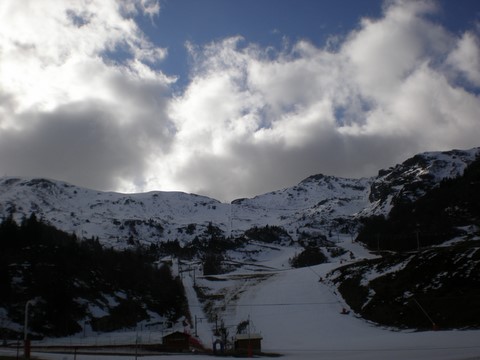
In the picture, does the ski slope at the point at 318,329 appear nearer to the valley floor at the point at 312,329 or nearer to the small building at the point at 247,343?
the valley floor at the point at 312,329

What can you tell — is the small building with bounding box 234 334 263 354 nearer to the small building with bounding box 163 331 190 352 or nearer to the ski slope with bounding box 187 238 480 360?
the ski slope with bounding box 187 238 480 360

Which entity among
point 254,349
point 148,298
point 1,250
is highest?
point 1,250

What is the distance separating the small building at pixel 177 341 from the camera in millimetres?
61828

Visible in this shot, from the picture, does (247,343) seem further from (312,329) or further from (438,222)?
(438,222)

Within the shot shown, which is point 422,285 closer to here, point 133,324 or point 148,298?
point 133,324

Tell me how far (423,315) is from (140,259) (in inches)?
3864

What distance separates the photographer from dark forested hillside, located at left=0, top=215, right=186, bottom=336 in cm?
8331

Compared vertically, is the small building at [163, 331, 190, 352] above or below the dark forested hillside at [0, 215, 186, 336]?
below

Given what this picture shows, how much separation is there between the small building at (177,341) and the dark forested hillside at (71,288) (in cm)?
2788

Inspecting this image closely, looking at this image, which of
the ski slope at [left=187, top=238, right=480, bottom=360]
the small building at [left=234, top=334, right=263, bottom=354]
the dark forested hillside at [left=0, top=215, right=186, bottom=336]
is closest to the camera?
the ski slope at [left=187, top=238, right=480, bottom=360]

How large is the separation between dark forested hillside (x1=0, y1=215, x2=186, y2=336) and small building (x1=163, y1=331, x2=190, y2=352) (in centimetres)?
2788

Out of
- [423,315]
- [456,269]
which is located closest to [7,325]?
[423,315]

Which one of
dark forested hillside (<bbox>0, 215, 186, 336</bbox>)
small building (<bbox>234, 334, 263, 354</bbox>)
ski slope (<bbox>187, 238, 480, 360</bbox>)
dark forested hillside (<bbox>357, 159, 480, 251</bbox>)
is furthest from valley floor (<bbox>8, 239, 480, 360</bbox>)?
dark forested hillside (<bbox>357, 159, 480, 251</bbox>)

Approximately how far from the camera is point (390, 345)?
50.6m
